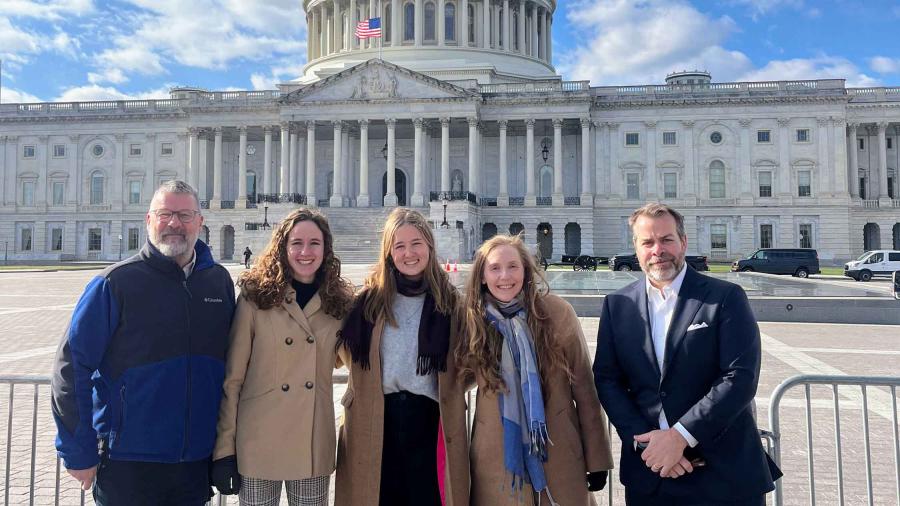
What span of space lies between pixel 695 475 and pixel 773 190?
200 feet

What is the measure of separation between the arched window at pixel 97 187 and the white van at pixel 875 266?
6845 centimetres

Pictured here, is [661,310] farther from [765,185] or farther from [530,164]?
[765,185]

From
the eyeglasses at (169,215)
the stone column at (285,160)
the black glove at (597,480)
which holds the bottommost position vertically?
the black glove at (597,480)

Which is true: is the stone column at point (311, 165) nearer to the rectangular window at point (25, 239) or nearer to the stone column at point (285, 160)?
the stone column at point (285, 160)

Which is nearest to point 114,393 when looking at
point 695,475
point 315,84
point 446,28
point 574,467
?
point 574,467

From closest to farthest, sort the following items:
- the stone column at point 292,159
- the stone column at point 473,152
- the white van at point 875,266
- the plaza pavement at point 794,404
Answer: the plaza pavement at point 794,404 < the white van at point 875,266 < the stone column at point 473,152 < the stone column at point 292,159

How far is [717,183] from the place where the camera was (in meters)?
58.4

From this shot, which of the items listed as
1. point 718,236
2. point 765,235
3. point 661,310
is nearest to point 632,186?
point 718,236

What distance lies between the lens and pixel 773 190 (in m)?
57.4

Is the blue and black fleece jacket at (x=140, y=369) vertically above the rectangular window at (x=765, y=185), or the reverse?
the rectangular window at (x=765, y=185)

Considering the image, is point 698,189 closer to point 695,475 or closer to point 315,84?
point 315,84

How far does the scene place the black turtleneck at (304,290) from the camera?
14.8ft

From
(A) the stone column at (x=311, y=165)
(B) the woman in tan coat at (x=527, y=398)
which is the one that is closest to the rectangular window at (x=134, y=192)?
(A) the stone column at (x=311, y=165)

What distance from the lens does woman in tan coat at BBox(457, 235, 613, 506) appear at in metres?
4.11
